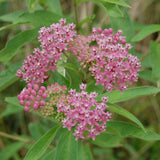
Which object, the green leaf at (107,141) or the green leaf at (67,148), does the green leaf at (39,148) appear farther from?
the green leaf at (107,141)

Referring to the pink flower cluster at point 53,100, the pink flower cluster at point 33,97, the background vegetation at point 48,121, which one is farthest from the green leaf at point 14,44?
the pink flower cluster at point 53,100

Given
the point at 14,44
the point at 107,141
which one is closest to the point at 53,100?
the point at 14,44

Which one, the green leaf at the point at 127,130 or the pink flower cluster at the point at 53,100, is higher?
the pink flower cluster at the point at 53,100

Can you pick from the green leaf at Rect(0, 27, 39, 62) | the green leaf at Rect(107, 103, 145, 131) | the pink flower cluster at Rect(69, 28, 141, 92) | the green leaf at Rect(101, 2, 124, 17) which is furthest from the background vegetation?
the green leaf at Rect(107, 103, 145, 131)

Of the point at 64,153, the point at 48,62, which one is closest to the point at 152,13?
the point at 48,62

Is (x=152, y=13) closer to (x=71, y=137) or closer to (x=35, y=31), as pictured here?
(x=35, y=31)

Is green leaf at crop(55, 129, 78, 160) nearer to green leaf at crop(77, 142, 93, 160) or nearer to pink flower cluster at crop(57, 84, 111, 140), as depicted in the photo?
pink flower cluster at crop(57, 84, 111, 140)
